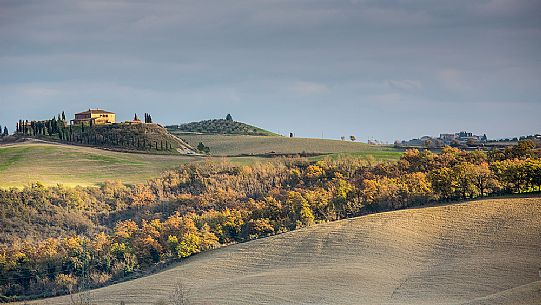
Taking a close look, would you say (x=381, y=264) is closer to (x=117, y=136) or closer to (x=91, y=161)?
(x=91, y=161)

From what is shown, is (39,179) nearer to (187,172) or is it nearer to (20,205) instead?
(20,205)

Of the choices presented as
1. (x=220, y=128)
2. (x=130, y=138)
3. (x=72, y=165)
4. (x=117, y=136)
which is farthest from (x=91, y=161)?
(x=220, y=128)

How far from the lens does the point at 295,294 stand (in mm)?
47688

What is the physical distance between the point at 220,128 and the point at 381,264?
122 metres

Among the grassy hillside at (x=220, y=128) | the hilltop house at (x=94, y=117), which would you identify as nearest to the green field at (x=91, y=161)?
the hilltop house at (x=94, y=117)

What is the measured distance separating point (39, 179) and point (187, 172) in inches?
662

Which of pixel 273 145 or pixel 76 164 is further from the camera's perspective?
pixel 273 145

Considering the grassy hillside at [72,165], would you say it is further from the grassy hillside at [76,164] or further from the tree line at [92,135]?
the tree line at [92,135]

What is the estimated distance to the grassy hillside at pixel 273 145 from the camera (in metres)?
119

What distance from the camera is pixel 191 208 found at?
81250 mm

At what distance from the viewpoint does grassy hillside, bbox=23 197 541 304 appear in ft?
152

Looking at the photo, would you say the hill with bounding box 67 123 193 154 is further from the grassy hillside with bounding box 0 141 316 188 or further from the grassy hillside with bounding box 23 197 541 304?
the grassy hillside with bounding box 23 197 541 304

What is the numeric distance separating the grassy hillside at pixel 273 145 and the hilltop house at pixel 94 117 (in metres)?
14.0

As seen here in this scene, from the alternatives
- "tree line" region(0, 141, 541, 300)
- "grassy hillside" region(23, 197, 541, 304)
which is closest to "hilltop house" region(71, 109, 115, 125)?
"tree line" region(0, 141, 541, 300)
